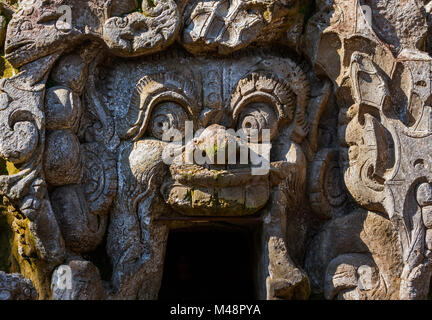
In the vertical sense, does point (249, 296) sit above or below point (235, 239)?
below

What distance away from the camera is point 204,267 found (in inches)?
227

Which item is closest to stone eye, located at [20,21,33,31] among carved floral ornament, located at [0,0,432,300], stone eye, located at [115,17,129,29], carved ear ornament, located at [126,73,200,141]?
carved floral ornament, located at [0,0,432,300]

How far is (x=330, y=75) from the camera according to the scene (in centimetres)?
484

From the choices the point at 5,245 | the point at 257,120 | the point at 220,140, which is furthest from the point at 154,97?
the point at 5,245

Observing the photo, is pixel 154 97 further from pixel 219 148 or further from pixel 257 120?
pixel 257 120

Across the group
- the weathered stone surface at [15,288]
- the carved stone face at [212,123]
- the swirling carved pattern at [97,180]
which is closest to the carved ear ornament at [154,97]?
the carved stone face at [212,123]

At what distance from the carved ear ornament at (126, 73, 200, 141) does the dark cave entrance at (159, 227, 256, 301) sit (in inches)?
44.7

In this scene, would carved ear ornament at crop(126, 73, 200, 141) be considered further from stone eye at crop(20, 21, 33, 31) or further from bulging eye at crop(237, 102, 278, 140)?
stone eye at crop(20, 21, 33, 31)

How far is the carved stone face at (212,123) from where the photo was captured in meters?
4.54

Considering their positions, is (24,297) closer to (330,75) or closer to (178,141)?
(178,141)

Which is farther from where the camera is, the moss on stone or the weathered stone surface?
the moss on stone

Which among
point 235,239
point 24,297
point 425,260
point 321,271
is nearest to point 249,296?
point 235,239

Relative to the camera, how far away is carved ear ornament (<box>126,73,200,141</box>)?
468cm

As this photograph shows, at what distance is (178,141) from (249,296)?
4.45 ft
